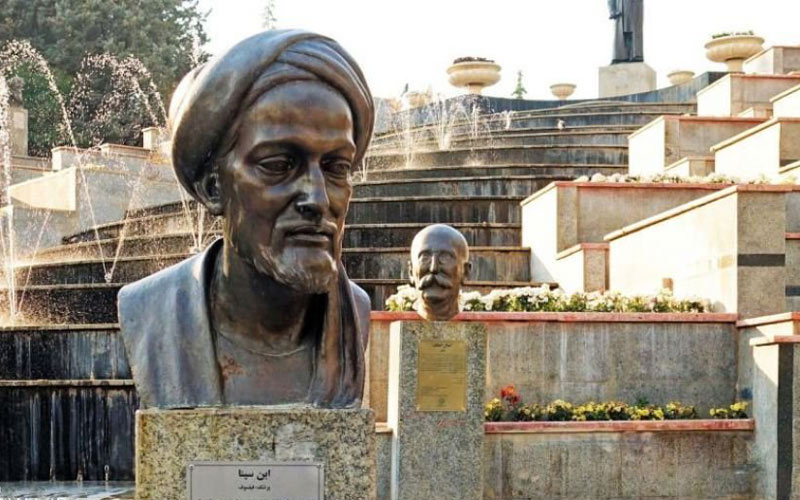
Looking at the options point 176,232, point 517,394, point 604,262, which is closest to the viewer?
point 517,394

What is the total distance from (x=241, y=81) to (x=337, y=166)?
368mm

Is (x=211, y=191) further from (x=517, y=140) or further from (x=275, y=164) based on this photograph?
(x=517, y=140)

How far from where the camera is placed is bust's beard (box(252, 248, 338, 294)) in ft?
9.84

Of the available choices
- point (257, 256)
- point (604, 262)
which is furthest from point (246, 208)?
point (604, 262)

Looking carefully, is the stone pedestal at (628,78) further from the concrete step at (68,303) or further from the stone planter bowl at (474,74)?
the concrete step at (68,303)

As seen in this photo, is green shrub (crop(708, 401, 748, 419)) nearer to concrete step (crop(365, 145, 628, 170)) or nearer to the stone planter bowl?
concrete step (crop(365, 145, 628, 170))

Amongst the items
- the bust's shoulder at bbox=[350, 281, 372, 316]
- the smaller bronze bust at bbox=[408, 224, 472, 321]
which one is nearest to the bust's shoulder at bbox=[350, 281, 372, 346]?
the bust's shoulder at bbox=[350, 281, 372, 316]

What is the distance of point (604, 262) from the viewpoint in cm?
1308

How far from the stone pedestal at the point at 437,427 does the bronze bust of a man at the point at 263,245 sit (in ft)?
15.3

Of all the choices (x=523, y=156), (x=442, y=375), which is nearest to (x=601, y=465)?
(x=442, y=375)

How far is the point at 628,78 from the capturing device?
33219 millimetres

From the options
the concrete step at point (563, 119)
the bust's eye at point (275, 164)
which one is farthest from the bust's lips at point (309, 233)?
the concrete step at point (563, 119)

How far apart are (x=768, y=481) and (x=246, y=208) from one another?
7.00 m

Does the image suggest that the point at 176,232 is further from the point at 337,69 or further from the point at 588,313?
the point at 337,69
